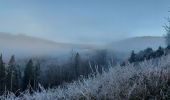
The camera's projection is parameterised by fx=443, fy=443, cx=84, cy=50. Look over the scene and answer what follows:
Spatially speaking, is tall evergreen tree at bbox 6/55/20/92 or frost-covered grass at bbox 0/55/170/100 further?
tall evergreen tree at bbox 6/55/20/92

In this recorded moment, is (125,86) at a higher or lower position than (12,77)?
higher

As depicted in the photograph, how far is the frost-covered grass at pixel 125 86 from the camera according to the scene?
25.0 ft

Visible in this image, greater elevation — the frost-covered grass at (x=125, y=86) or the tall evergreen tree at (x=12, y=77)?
the frost-covered grass at (x=125, y=86)

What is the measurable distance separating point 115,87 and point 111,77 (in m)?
0.55

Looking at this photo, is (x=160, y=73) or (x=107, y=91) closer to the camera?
(x=107, y=91)

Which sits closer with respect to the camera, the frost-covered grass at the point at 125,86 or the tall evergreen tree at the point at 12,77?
the frost-covered grass at the point at 125,86

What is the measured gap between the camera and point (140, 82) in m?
8.02

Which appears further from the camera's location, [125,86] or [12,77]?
[12,77]

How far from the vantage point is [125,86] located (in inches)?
313

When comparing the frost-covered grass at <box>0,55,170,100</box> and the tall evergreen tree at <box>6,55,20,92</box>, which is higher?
the frost-covered grass at <box>0,55,170,100</box>

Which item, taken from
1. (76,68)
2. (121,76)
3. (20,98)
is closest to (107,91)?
(121,76)

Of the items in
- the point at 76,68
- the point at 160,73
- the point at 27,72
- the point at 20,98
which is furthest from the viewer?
the point at 76,68

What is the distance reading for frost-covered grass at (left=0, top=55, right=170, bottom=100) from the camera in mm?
7617

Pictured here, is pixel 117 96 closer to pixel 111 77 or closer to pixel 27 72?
pixel 111 77
